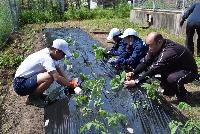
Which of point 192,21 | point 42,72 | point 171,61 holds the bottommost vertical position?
point 42,72

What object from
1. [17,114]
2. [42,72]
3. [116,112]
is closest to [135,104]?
[116,112]

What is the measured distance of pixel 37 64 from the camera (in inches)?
219

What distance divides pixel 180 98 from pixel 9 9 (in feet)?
32.4

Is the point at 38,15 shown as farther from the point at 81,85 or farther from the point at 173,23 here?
the point at 81,85

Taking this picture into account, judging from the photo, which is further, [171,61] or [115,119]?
[171,61]

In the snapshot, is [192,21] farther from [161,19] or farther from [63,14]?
[63,14]

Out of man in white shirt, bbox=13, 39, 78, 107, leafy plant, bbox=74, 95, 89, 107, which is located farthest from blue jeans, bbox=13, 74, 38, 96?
leafy plant, bbox=74, 95, 89, 107

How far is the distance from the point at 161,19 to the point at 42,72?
9552mm

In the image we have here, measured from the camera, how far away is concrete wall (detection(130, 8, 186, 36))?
1273 cm

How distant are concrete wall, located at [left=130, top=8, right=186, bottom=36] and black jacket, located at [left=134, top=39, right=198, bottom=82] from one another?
6.44m

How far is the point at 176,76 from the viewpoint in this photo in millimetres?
5648

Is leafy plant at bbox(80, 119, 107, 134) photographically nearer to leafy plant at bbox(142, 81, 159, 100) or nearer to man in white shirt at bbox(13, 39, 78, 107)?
leafy plant at bbox(142, 81, 159, 100)

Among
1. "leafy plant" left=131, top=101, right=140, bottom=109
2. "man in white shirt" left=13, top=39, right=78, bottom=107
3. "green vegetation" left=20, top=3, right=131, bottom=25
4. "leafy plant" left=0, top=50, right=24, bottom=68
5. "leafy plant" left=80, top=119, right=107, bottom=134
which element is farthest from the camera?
"green vegetation" left=20, top=3, right=131, bottom=25

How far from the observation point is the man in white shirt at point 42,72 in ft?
17.6
